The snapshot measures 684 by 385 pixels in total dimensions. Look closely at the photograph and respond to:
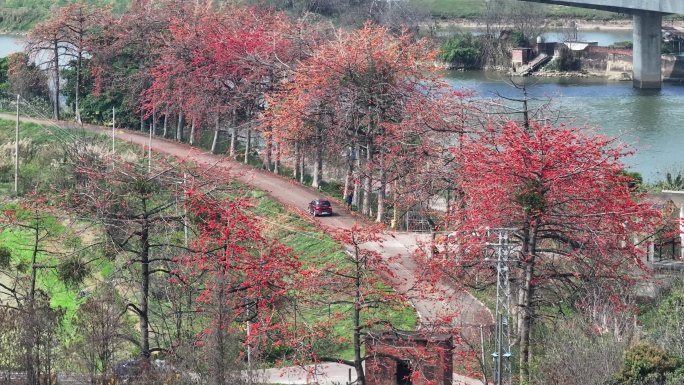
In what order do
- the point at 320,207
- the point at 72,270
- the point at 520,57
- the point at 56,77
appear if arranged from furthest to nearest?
the point at 520,57, the point at 56,77, the point at 320,207, the point at 72,270

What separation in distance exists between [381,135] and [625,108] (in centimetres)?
3698

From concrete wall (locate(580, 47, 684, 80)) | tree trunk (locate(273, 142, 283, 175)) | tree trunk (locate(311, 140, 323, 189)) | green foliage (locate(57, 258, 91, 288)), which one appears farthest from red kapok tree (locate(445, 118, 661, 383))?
concrete wall (locate(580, 47, 684, 80))

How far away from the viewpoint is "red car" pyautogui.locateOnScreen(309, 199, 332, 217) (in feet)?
136

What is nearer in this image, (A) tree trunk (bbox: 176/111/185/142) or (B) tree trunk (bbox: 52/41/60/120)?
(A) tree trunk (bbox: 176/111/185/142)

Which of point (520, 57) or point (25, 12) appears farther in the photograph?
point (25, 12)

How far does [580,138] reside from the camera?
102 feet

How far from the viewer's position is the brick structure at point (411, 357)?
83.4 ft

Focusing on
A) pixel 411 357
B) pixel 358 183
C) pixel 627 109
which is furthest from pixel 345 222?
pixel 627 109

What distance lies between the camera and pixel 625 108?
249ft

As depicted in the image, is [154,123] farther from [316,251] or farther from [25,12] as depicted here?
[25,12]

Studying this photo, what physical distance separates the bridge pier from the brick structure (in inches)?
2437

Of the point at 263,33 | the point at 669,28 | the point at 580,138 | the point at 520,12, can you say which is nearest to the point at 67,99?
the point at 263,33

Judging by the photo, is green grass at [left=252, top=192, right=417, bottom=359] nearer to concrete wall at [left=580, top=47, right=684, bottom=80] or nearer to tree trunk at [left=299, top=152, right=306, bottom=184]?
tree trunk at [left=299, top=152, right=306, bottom=184]

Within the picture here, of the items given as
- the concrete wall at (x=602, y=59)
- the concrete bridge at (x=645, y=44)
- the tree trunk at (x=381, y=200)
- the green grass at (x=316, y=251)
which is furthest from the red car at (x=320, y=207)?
the concrete wall at (x=602, y=59)
